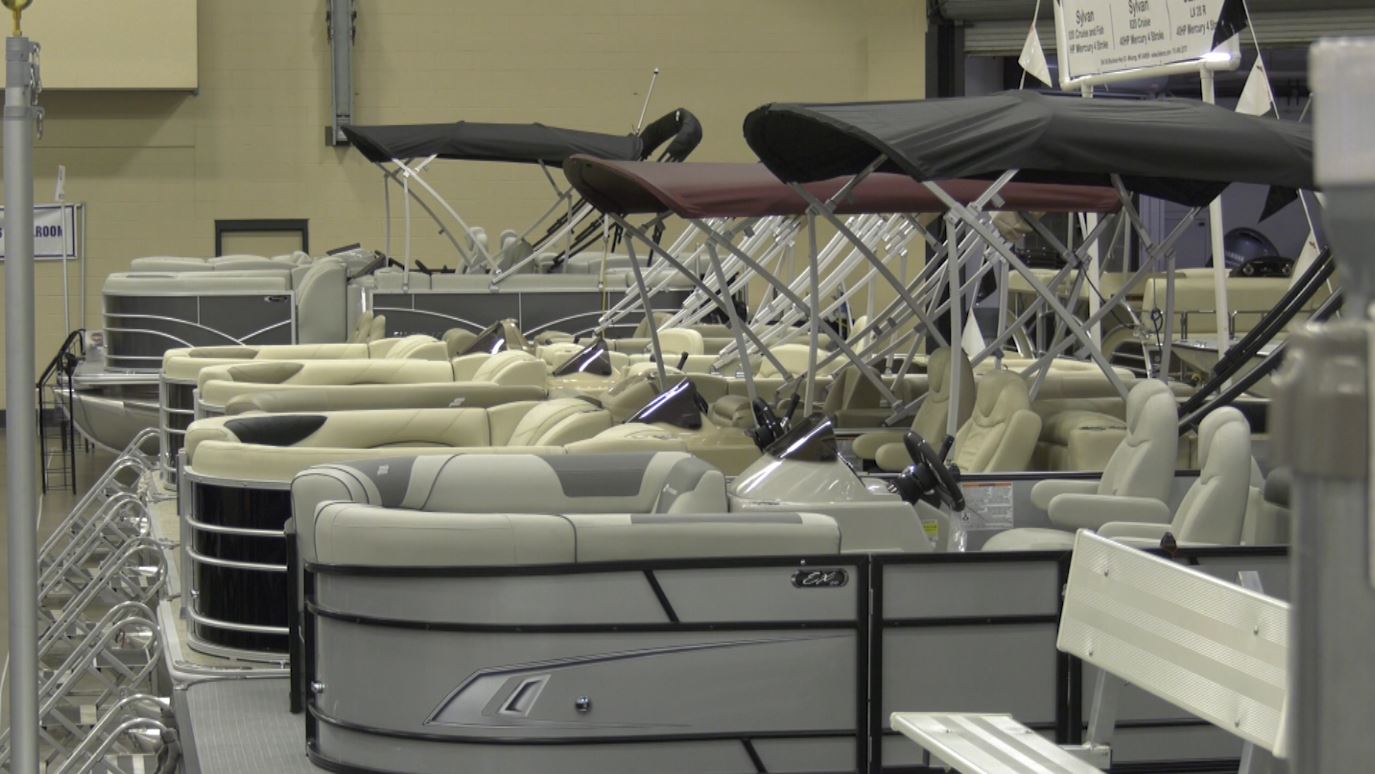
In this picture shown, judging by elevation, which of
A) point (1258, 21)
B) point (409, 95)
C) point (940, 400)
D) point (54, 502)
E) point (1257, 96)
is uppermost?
point (1258, 21)

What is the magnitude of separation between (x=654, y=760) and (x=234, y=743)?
4.42 feet

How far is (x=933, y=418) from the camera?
7.72 metres

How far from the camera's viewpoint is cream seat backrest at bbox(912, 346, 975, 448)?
25.1ft

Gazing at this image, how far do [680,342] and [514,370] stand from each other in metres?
2.90

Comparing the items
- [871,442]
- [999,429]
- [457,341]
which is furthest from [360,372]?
[999,429]

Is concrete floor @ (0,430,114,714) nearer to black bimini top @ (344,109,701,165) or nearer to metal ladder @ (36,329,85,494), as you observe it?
metal ladder @ (36,329,85,494)

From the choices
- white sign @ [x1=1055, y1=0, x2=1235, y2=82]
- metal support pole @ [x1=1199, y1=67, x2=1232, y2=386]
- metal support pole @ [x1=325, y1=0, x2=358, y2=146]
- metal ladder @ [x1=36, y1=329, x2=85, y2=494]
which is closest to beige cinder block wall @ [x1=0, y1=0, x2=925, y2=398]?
metal support pole @ [x1=325, y1=0, x2=358, y2=146]

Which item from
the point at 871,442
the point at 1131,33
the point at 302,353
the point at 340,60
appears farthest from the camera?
the point at 340,60

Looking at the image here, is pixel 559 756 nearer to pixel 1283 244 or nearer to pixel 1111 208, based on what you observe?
pixel 1111 208

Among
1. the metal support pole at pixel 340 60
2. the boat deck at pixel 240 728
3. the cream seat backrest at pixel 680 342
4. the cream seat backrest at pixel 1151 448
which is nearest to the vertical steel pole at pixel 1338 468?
the boat deck at pixel 240 728

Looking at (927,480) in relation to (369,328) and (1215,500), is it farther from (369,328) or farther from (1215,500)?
(369,328)

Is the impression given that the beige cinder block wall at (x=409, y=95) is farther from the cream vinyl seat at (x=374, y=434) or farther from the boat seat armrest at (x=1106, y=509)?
the boat seat armrest at (x=1106, y=509)

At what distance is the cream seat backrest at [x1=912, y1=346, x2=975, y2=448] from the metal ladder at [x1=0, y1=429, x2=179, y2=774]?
11.1ft

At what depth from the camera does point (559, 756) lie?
14.8ft
